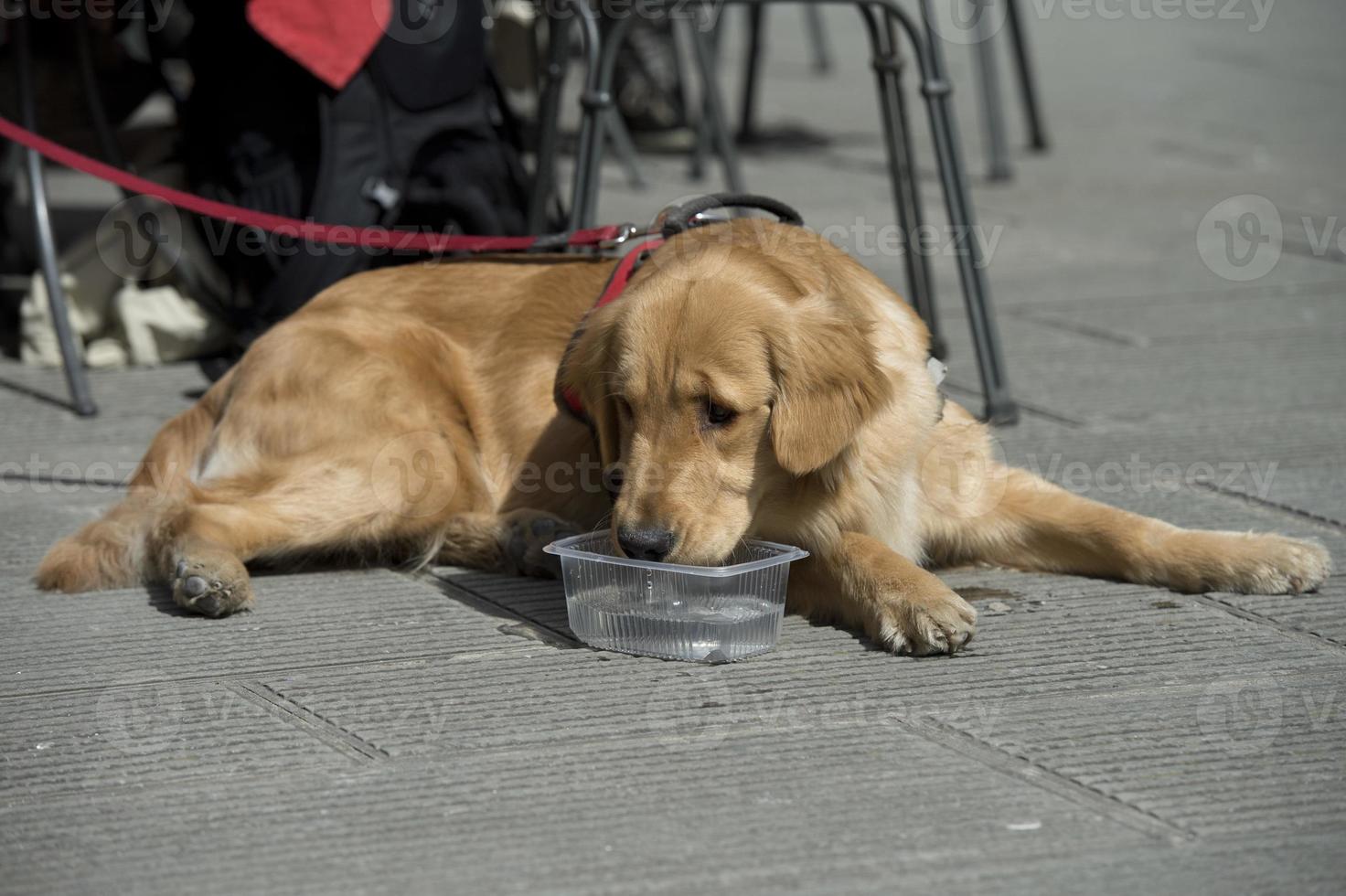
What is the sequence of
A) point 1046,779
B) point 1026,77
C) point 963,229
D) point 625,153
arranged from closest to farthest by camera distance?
point 1046,779 < point 963,229 < point 625,153 < point 1026,77

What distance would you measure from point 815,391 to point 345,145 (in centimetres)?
275

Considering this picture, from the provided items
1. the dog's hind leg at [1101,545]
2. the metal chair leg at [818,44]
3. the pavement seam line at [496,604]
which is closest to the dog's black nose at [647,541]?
the pavement seam line at [496,604]

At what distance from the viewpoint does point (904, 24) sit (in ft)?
16.8

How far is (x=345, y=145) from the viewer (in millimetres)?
5219

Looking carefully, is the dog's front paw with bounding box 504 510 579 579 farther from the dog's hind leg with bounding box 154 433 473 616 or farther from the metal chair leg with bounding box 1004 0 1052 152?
the metal chair leg with bounding box 1004 0 1052 152

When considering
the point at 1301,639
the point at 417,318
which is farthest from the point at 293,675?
the point at 1301,639

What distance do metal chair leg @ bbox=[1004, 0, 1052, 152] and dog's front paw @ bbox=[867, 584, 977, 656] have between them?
23.0 ft

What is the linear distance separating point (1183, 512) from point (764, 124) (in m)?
7.93

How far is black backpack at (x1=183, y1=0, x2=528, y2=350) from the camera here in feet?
17.1

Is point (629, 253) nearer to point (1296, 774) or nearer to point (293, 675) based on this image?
point (293, 675)

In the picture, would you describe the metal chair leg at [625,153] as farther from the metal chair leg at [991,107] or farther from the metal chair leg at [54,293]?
the metal chair leg at [54,293]

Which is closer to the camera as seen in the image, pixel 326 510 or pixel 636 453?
pixel 636 453

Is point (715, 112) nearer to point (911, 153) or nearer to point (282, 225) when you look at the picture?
point (911, 153)

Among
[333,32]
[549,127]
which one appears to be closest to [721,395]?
[549,127]
